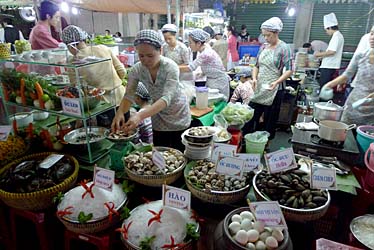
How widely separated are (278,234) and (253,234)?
12 cm

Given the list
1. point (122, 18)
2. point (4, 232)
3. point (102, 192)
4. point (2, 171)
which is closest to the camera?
point (102, 192)

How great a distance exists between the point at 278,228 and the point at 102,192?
39.0 inches

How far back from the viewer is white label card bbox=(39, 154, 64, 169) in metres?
1.77

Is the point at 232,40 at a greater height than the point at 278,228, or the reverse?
the point at 232,40

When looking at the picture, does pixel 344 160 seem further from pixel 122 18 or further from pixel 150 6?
pixel 122 18

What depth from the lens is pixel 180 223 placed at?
1.41 m

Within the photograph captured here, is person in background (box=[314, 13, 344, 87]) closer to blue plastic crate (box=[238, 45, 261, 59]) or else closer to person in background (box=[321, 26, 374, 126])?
blue plastic crate (box=[238, 45, 261, 59])

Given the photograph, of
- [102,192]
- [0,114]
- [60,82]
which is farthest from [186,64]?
[102,192]

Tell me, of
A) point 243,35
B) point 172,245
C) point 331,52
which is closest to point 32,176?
point 172,245

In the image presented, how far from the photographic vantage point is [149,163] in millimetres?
1679

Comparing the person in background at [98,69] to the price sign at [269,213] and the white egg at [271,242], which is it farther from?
the white egg at [271,242]

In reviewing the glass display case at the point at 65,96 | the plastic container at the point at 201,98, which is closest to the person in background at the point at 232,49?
the plastic container at the point at 201,98

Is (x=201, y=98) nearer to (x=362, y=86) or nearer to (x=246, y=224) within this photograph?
(x=362, y=86)

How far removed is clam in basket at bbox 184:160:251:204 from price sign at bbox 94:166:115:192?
437 millimetres
